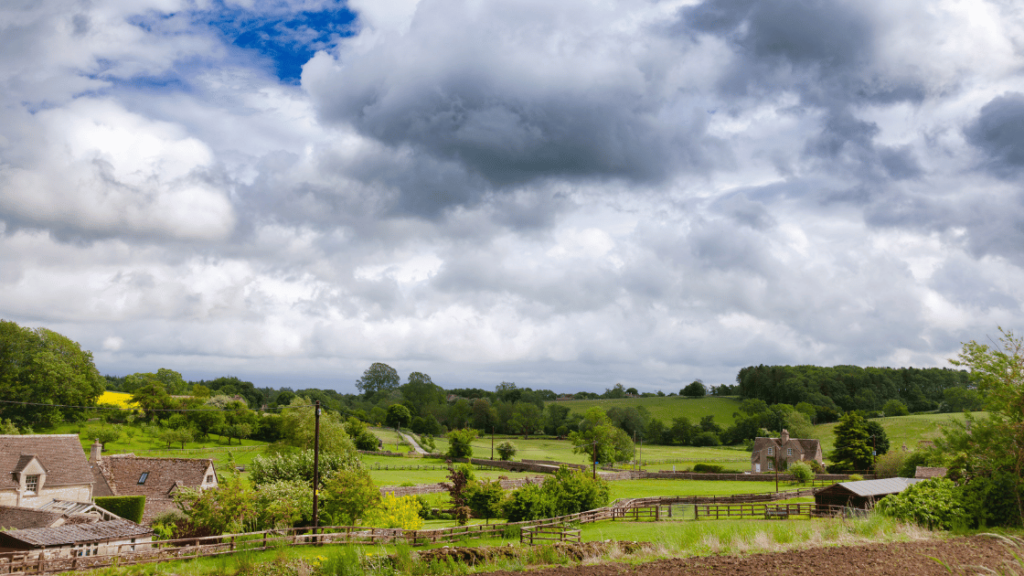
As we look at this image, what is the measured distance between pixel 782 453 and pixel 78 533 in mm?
78774

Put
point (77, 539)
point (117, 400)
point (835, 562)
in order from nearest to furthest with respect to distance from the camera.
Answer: point (835, 562) → point (77, 539) → point (117, 400)

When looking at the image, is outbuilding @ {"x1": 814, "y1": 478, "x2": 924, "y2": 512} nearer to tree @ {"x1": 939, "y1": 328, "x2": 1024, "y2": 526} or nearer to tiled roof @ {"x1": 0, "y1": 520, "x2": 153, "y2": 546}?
tree @ {"x1": 939, "y1": 328, "x2": 1024, "y2": 526}

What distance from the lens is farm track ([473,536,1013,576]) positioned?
12.8m

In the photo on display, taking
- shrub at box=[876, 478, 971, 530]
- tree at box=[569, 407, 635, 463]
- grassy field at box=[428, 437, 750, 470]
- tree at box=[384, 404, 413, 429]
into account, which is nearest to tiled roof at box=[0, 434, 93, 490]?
shrub at box=[876, 478, 971, 530]

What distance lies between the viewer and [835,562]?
13.7 m

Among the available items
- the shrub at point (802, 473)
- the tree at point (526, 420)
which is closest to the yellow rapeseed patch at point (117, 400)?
the tree at point (526, 420)

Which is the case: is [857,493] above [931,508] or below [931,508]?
below

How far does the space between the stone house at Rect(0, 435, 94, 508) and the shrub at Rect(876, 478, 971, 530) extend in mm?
42675

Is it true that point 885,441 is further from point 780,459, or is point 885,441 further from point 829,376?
point 829,376

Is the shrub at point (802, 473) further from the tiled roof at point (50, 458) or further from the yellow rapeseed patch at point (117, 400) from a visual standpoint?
the yellow rapeseed patch at point (117, 400)

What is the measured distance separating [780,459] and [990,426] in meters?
63.3

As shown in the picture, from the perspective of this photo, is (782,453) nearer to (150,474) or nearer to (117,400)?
(150,474)

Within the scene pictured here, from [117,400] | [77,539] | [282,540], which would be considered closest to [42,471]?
[77,539]

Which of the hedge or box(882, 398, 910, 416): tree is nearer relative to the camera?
the hedge
